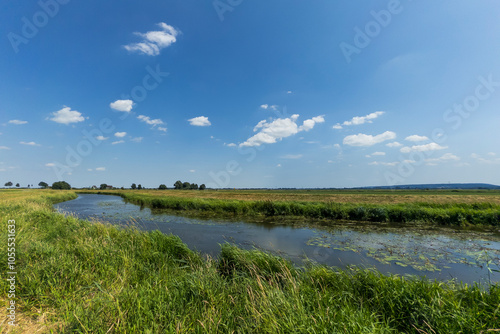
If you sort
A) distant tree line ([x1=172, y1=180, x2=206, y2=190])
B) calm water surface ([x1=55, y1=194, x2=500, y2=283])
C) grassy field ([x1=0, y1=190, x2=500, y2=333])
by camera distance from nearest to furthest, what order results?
1. grassy field ([x1=0, y1=190, x2=500, y2=333])
2. calm water surface ([x1=55, y1=194, x2=500, y2=283])
3. distant tree line ([x1=172, y1=180, x2=206, y2=190])

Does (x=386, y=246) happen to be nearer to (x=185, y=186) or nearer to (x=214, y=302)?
(x=214, y=302)

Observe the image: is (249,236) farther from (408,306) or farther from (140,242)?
(408,306)

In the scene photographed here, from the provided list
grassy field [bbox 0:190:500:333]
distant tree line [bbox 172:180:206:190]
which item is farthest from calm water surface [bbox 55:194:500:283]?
distant tree line [bbox 172:180:206:190]

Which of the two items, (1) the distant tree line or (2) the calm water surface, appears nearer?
(2) the calm water surface

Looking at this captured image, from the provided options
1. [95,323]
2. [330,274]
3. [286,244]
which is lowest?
[286,244]

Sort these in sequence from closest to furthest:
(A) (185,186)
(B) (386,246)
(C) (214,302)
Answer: (C) (214,302)
(B) (386,246)
(A) (185,186)

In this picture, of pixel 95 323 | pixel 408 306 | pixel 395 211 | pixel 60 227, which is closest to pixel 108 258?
pixel 95 323

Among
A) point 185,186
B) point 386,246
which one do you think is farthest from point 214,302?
point 185,186

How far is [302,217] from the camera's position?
784 inches

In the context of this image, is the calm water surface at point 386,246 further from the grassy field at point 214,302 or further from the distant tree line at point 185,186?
the distant tree line at point 185,186

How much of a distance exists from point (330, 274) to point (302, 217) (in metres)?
15.4

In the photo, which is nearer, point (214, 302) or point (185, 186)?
point (214, 302)

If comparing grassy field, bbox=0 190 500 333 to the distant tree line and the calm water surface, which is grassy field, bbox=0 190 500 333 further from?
the distant tree line

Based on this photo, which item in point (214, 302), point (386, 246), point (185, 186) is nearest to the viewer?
point (214, 302)
